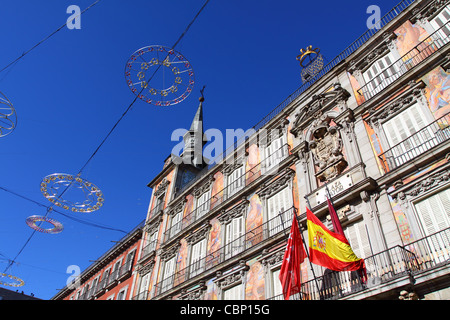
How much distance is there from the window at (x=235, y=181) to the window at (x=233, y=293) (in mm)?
5569

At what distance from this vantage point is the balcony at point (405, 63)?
12875mm

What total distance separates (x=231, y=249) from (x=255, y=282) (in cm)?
269

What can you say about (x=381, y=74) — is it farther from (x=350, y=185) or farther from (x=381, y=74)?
(x=350, y=185)

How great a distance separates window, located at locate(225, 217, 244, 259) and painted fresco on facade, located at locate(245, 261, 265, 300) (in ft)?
4.96

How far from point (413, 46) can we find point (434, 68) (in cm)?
185

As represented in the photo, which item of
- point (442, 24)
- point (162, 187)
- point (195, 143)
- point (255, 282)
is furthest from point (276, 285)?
point (195, 143)

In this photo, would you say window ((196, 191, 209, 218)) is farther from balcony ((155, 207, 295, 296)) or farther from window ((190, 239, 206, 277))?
balcony ((155, 207, 295, 296))

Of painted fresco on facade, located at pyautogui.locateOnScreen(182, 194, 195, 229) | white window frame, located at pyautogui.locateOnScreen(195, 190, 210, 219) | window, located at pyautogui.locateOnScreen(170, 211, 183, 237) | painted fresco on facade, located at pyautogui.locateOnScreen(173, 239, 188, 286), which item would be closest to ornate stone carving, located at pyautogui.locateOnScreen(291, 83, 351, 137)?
white window frame, located at pyautogui.locateOnScreen(195, 190, 210, 219)

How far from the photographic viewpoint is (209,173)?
22.8 m

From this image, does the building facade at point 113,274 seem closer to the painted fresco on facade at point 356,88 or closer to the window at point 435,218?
the painted fresco on facade at point 356,88

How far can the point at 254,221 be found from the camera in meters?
16.9

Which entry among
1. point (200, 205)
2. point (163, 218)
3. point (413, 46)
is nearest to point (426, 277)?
point (413, 46)

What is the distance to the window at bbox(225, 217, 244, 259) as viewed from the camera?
1681 centimetres

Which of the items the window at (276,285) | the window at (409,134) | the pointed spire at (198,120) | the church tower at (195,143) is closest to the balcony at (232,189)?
the window at (276,285)
